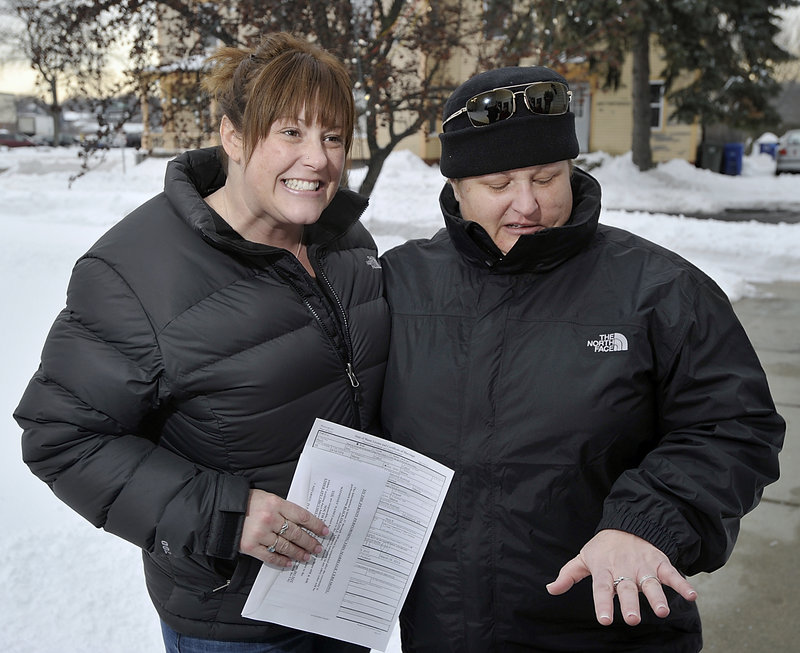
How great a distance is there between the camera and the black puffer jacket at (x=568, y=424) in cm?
160

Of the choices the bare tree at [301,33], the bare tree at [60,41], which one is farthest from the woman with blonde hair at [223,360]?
the bare tree at [60,41]

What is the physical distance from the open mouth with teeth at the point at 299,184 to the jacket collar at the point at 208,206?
5.9 inches

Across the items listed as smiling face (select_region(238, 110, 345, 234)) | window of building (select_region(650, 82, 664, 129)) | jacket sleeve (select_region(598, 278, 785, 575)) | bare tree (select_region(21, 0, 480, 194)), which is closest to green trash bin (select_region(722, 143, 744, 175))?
window of building (select_region(650, 82, 664, 129))

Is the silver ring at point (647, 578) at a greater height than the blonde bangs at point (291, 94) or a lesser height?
lesser

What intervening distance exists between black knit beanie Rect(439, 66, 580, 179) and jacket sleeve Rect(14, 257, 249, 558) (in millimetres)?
822

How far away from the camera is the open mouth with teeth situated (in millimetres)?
1792

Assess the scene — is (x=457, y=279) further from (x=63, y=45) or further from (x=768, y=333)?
(x=63, y=45)

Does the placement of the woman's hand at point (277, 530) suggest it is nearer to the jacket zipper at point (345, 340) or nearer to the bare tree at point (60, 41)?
the jacket zipper at point (345, 340)

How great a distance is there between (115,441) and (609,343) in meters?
1.02

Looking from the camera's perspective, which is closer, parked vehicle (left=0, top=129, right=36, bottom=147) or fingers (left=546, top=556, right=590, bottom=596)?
fingers (left=546, top=556, right=590, bottom=596)

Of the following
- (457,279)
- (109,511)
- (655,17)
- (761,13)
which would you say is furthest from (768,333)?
(761,13)

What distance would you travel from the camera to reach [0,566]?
3354 millimetres

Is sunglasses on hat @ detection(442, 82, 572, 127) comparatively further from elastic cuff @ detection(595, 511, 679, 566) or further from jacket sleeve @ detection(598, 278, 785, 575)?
elastic cuff @ detection(595, 511, 679, 566)

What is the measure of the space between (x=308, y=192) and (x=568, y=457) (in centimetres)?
80
